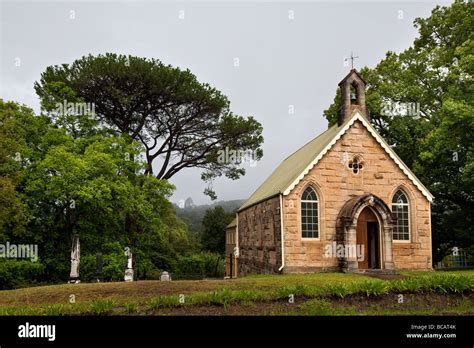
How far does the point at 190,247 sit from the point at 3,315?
38851mm

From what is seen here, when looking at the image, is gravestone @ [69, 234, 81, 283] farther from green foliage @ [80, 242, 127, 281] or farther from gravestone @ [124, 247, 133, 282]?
gravestone @ [124, 247, 133, 282]

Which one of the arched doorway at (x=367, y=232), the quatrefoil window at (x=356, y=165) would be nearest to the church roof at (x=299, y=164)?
the quatrefoil window at (x=356, y=165)

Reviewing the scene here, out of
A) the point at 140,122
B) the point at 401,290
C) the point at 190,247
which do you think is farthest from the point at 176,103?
the point at 401,290

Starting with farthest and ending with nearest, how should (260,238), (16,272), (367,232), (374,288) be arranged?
1. (260,238)
2. (367,232)
3. (16,272)
4. (374,288)

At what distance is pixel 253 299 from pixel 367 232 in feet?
43.8

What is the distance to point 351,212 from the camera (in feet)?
78.1

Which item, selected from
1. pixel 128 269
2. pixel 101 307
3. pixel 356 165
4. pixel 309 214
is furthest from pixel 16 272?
pixel 356 165

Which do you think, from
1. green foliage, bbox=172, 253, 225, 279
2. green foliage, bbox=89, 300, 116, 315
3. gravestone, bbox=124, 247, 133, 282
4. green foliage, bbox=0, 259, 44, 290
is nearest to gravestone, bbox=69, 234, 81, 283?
green foliage, bbox=0, 259, 44, 290

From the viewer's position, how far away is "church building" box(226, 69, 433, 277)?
24094 mm

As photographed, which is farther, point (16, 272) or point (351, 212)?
point (16, 272)

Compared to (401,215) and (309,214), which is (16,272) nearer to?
(309,214)

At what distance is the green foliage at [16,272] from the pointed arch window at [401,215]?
21.0 meters

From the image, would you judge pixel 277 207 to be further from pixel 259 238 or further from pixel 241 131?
pixel 241 131
